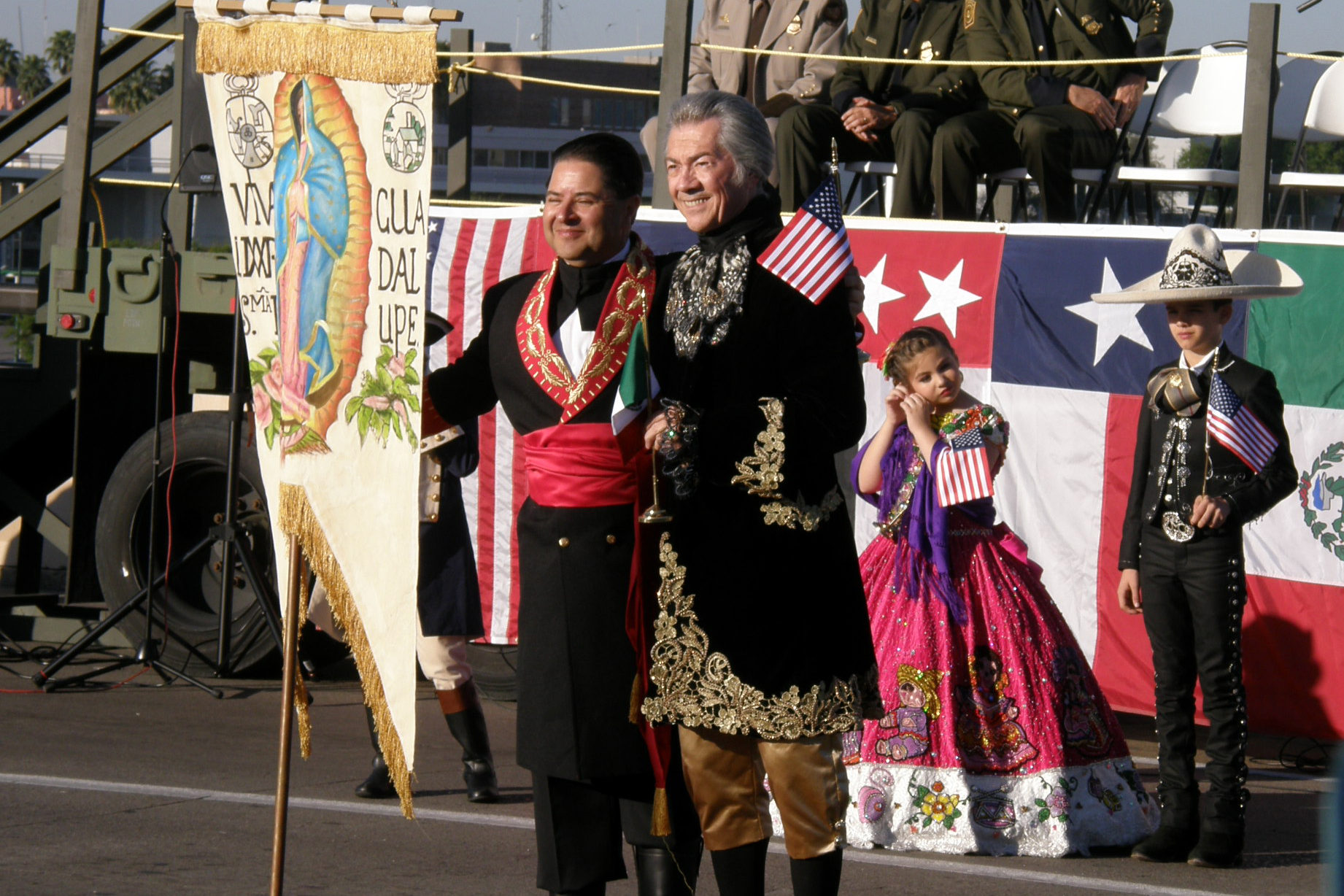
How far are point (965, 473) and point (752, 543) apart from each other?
7.07 feet

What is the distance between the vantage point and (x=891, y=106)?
7.82 m

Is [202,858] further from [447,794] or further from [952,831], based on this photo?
[952,831]

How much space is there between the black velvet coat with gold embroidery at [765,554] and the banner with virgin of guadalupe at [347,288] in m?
0.65

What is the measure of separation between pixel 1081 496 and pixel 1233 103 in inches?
90.0

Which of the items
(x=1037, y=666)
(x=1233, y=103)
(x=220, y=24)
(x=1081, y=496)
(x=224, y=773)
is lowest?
(x=224, y=773)

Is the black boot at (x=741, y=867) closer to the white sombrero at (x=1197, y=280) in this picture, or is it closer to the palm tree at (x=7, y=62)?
the white sombrero at (x=1197, y=280)

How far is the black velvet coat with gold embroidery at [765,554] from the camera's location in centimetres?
317

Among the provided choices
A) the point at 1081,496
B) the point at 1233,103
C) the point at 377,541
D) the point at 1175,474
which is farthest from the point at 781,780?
the point at 1233,103

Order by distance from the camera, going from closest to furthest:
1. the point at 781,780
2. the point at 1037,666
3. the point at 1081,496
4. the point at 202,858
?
the point at 781,780
the point at 202,858
the point at 1037,666
the point at 1081,496

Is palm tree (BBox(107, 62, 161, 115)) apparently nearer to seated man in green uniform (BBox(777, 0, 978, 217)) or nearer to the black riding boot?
seated man in green uniform (BBox(777, 0, 978, 217))

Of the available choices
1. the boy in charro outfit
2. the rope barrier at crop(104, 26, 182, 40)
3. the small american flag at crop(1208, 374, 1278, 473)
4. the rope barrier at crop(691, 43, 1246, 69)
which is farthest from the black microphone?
the small american flag at crop(1208, 374, 1278, 473)

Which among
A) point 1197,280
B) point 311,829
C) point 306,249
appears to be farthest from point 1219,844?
point 306,249

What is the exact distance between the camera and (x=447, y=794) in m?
5.75

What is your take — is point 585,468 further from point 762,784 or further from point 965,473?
point 965,473
